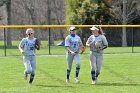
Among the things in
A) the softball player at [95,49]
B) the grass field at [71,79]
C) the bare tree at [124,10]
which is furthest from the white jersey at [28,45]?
the bare tree at [124,10]

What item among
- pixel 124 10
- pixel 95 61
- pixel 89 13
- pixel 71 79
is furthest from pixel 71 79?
pixel 124 10

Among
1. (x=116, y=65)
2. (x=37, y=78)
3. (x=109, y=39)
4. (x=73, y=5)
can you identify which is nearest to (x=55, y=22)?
(x=73, y=5)

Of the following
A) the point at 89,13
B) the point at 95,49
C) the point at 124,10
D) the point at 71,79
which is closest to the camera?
the point at 95,49

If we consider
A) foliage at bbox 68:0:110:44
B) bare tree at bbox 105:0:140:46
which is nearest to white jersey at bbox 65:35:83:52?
foliage at bbox 68:0:110:44

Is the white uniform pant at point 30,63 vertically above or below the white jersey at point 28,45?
below

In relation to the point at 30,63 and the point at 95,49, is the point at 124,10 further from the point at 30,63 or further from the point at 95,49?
the point at 30,63

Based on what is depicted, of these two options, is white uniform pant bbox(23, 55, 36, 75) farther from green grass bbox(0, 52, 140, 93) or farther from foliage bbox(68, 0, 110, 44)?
foliage bbox(68, 0, 110, 44)

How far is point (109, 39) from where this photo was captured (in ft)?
→ 109

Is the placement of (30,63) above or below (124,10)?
below

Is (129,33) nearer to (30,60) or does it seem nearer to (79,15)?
(79,15)

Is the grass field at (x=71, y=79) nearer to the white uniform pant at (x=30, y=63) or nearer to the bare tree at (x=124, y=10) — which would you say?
the white uniform pant at (x=30, y=63)

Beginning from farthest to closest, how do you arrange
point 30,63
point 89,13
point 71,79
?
point 89,13 < point 71,79 < point 30,63

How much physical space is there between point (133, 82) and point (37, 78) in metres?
3.19

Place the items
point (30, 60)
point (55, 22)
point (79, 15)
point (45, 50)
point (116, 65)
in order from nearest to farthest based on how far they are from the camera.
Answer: point (30, 60)
point (116, 65)
point (45, 50)
point (79, 15)
point (55, 22)
